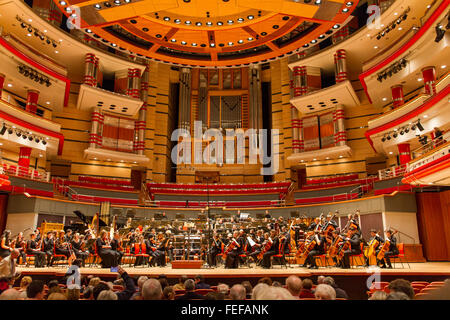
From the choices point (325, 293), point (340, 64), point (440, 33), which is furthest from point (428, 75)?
point (325, 293)

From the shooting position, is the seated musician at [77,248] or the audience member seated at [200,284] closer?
the audience member seated at [200,284]

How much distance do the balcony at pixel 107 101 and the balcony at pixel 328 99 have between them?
9.02m

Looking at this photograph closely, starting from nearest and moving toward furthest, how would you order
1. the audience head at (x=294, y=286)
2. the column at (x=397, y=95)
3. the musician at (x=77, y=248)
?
the audience head at (x=294, y=286)
the musician at (x=77, y=248)
the column at (x=397, y=95)

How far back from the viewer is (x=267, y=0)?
8141 mm

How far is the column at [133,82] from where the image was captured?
61.9ft

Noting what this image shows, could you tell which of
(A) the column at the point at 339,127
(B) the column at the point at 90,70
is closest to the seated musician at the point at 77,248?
(B) the column at the point at 90,70

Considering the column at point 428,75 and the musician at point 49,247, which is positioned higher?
the column at point 428,75

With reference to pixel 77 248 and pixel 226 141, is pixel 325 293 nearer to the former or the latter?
pixel 77 248

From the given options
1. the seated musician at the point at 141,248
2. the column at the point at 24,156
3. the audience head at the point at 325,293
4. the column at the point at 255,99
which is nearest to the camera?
the audience head at the point at 325,293

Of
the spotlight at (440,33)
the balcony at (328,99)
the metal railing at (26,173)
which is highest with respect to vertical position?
the balcony at (328,99)

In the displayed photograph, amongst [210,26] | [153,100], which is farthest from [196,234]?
[153,100]

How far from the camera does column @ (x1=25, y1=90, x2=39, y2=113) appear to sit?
1598 centimetres

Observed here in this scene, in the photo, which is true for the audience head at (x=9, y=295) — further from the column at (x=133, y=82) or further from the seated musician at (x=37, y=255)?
the column at (x=133, y=82)

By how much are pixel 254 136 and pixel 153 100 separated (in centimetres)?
675
